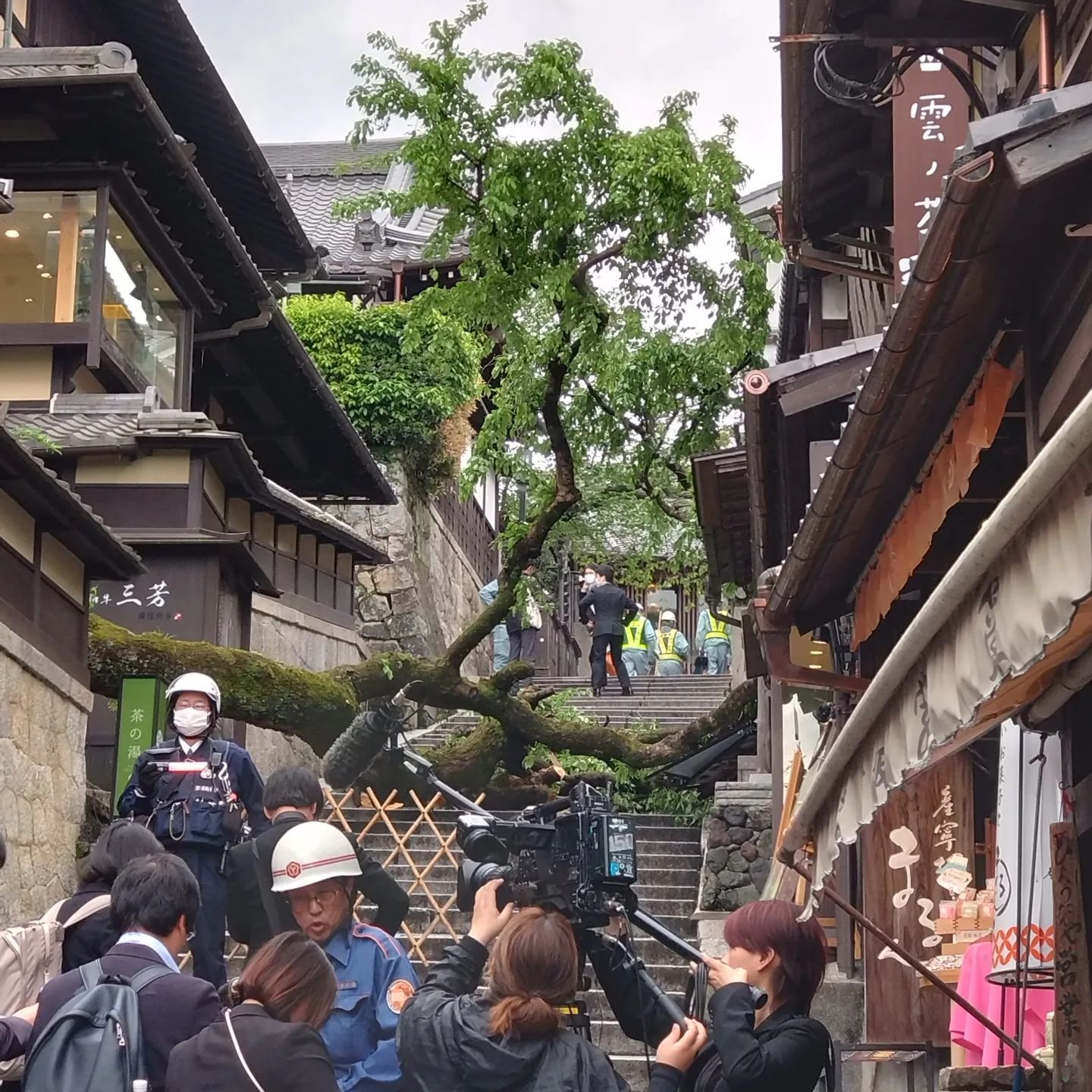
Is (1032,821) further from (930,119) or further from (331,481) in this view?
(331,481)

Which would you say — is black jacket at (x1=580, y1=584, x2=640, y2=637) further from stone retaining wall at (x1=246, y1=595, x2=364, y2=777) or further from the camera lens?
the camera lens

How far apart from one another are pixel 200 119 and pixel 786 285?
684 cm

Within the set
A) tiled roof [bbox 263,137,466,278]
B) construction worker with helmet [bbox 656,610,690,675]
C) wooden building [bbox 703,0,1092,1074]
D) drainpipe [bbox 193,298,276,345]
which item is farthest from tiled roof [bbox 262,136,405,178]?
wooden building [bbox 703,0,1092,1074]

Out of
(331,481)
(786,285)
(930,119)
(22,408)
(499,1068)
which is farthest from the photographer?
(331,481)

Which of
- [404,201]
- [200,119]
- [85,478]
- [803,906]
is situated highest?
[200,119]

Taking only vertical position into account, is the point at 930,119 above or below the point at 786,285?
below

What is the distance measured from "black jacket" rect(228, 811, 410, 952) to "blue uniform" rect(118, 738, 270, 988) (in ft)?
3.07

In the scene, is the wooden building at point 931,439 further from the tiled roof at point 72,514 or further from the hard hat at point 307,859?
the tiled roof at point 72,514

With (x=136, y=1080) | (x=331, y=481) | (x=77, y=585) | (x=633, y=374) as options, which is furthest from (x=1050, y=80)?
(x=331, y=481)

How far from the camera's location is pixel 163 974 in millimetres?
Answer: 4402

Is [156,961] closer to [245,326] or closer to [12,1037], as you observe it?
[12,1037]

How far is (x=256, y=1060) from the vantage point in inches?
152

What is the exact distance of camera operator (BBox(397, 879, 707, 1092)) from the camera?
405 centimetres

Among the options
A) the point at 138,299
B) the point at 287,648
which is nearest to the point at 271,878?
the point at 138,299
